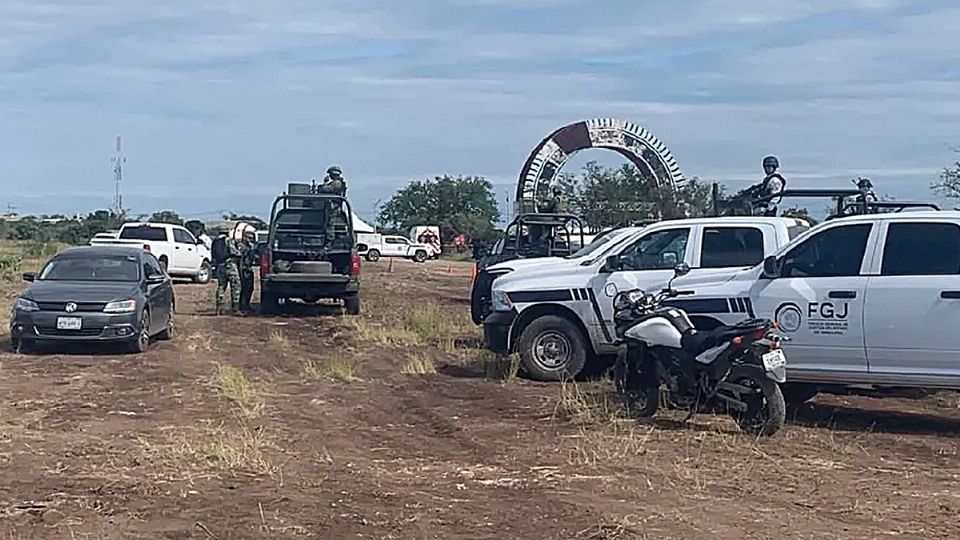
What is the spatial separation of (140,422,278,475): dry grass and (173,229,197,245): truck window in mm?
25290

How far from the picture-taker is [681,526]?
7527mm

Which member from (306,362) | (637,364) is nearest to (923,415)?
(637,364)

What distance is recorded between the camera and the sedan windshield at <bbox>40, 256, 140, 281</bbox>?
18.0 meters

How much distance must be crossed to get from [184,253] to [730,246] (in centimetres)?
2391

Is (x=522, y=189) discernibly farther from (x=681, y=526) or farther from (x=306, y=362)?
(x=681, y=526)

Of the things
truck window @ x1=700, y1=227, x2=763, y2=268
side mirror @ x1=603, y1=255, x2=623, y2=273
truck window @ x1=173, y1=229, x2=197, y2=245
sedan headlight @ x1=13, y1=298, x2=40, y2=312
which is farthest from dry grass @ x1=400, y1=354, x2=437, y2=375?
truck window @ x1=173, y1=229, x2=197, y2=245

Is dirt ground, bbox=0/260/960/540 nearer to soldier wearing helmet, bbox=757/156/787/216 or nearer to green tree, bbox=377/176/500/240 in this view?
soldier wearing helmet, bbox=757/156/787/216

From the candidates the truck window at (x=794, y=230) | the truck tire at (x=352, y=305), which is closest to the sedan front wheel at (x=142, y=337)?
the truck tire at (x=352, y=305)

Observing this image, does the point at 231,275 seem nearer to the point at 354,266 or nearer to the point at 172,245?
the point at 354,266

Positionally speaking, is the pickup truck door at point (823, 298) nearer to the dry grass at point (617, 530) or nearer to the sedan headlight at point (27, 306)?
the dry grass at point (617, 530)

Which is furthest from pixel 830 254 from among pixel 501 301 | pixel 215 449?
pixel 215 449

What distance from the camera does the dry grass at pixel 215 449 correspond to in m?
9.20

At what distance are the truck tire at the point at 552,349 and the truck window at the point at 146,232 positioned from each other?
73.8 ft

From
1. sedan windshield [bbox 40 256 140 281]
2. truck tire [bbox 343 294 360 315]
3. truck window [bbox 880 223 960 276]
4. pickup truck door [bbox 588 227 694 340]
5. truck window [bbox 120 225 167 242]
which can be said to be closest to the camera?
truck window [bbox 880 223 960 276]
